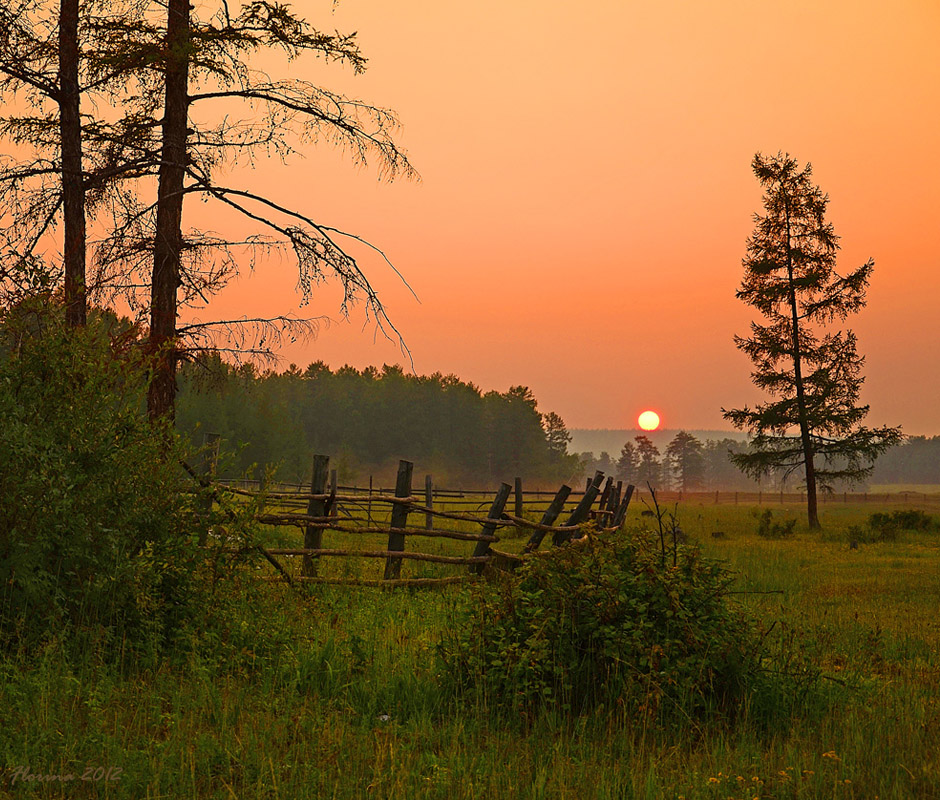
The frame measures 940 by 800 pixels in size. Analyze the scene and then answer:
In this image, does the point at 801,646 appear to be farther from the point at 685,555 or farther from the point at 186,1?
the point at 186,1

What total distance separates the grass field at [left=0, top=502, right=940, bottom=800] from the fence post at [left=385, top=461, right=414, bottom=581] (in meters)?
3.59

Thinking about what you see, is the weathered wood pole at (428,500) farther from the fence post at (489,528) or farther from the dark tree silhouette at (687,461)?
the dark tree silhouette at (687,461)

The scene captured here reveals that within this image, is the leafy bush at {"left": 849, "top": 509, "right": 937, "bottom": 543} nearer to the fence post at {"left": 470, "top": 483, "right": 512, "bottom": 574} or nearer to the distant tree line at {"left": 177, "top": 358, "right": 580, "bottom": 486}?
the fence post at {"left": 470, "top": 483, "right": 512, "bottom": 574}

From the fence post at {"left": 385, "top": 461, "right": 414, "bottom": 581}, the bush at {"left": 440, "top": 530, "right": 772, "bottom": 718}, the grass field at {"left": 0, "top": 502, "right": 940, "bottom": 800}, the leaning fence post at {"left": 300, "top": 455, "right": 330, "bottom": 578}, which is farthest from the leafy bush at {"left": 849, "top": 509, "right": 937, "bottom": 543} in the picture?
the bush at {"left": 440, "top": 530, "right": 772, "bottom": 718}

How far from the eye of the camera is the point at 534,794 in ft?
14.4

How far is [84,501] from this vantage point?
20.6 ft

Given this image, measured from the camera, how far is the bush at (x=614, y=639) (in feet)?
19.1

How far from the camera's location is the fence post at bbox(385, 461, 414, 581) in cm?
1158

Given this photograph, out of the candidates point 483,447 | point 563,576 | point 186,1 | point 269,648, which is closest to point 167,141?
point 186,1

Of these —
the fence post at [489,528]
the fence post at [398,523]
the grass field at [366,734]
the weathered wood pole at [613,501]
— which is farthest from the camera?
the weathered wood pole at [613,501]

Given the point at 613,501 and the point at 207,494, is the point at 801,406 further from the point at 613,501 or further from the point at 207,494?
the point at 207,494

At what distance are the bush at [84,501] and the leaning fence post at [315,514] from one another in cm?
402

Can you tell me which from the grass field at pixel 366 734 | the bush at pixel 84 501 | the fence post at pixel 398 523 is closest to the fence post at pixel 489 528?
the fence post at pixel 398 523

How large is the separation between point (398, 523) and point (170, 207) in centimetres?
563
